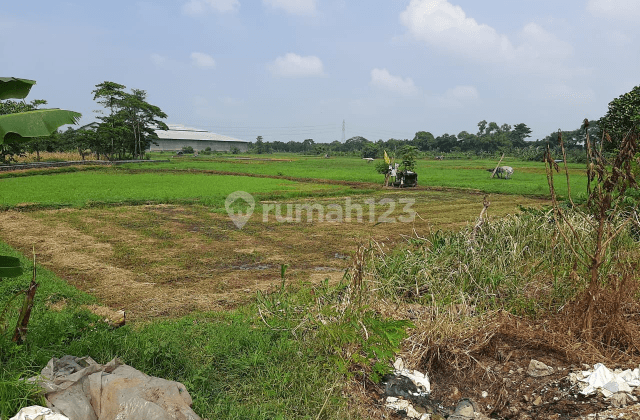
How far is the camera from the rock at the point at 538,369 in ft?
11.7

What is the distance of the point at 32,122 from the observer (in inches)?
117

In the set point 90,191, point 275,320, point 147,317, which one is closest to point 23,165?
point 90,191

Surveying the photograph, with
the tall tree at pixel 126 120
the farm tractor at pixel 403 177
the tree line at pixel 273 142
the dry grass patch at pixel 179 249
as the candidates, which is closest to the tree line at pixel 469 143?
the tree line at pixel 273 142

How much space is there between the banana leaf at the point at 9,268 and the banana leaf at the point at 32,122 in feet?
2.48

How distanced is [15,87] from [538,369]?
4.23 meters

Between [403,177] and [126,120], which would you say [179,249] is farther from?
[126,120]

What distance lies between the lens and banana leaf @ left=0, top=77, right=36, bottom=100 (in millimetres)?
3047

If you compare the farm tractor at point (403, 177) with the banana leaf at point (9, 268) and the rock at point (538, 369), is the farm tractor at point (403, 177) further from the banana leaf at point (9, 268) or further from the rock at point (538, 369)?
the banana leaf at point (9, 268)

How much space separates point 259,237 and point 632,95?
15.3 meters

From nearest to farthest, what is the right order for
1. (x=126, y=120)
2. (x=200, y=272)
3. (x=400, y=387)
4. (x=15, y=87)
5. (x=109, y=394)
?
(x=109, y=394) → (x=15, y=87) → (x=400, y=387) → (x=200, y=272) → (x=126, y=120)

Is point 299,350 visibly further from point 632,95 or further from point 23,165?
point 23,165

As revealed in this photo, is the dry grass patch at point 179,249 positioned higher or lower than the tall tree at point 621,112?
lower

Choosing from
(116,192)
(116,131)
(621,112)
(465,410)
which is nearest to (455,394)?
(465,410)

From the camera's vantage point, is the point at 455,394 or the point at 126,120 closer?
the point at 455,394
